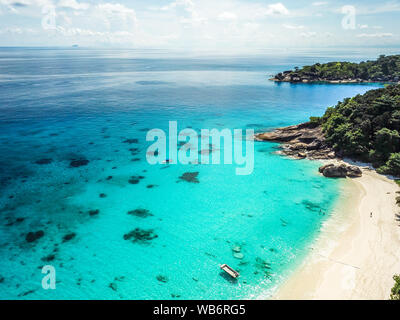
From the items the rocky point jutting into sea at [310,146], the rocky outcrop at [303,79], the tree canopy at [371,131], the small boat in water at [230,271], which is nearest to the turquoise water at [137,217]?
the small boat in water at [230,271]

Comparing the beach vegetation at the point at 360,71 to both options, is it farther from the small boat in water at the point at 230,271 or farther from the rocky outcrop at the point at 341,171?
the small boat in water at the point at 230,271

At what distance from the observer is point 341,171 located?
1836 inches

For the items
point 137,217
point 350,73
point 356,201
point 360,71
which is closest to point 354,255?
point 356,201

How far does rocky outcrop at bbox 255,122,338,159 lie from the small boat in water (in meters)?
35.0

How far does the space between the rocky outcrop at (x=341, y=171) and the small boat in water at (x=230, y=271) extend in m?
29.0

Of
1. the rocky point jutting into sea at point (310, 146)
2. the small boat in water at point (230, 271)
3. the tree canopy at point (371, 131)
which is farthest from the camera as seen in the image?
the rocky point jutting into sea at point (310, 146)

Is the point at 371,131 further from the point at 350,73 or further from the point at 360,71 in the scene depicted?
the point at 360,71

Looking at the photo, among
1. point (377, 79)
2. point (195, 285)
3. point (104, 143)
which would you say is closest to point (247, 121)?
point (104, 143)

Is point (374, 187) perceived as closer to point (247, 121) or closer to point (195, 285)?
point (195, 285)

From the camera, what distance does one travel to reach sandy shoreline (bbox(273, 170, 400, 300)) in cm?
2506

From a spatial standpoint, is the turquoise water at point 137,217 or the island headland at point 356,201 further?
the turquoise water at point 137,217

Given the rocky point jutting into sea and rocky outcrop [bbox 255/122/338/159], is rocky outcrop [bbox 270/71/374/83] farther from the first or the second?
the rocky point jutting into sea

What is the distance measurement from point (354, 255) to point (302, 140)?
3684 centimetres

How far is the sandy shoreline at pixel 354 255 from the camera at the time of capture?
2506 centimetres
